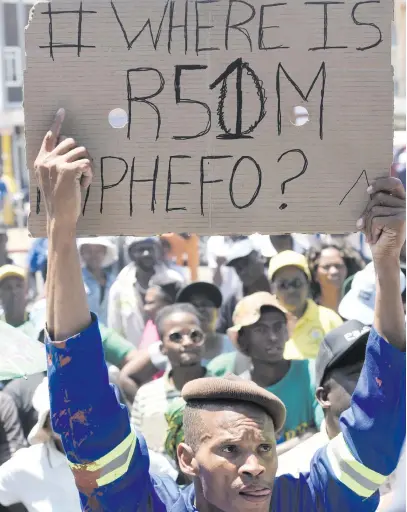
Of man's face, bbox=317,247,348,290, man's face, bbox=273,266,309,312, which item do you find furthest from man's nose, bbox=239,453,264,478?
man's face, bbox=317,247,348,290

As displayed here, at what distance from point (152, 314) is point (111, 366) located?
2.37ft

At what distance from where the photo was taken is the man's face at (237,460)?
230 centimetres

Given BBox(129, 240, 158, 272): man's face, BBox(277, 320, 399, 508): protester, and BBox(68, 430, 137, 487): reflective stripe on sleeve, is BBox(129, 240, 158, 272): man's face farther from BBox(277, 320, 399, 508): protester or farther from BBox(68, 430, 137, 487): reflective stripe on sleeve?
BBox(68, 430, 137, 487): reflective stripe on sleeve

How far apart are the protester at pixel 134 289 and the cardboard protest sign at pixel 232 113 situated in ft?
13.9

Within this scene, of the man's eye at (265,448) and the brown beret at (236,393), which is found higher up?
the brown beret at (236,393)

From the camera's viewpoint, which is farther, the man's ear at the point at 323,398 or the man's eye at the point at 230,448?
the man's ear at the point at 323,398

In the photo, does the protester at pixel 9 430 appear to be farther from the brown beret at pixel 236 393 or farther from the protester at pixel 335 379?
the brown beret at pixel 236 393

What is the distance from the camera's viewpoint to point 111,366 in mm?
5711

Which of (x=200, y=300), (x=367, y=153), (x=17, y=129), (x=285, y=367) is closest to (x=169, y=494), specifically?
(x=367, y=153)

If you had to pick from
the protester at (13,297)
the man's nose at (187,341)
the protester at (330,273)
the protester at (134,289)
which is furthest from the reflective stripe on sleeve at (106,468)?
the protester at (330,273)

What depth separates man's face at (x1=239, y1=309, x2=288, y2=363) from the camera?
461 centimetres

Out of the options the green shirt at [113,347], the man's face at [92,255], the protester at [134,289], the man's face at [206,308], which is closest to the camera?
the green shirt at [113,347]

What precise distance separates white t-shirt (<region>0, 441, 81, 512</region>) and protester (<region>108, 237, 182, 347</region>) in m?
2.74

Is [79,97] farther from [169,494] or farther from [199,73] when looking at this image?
[169,494]
